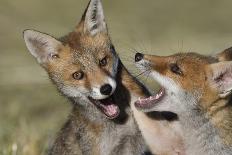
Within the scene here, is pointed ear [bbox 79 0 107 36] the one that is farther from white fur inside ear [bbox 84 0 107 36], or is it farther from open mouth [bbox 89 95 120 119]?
open mouth [bbox 89 95 120 119]

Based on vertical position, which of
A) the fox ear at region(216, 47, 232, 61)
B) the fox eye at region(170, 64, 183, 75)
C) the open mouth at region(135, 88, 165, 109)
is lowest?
the open mouth at region(135, 88, 165, 109)

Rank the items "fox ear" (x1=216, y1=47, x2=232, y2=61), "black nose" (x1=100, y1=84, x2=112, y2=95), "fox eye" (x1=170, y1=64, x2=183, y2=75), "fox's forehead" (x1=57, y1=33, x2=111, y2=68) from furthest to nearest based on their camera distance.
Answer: "fox ear" (x1=216, y1=47, x2=232, y2=61) < "fox's forehead" (x1=57, y1=33, x2=111, y2=68) < "fox eye" (x1=170, y1=64, x2=183, y2=75) < "black nose" (x1=100, y1=84, x2=112, y2=95)

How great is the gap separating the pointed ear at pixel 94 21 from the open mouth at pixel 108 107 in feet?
3.66

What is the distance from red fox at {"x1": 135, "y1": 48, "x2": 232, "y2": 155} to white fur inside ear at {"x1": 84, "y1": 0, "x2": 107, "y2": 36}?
917 millimetres

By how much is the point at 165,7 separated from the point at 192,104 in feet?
56.4

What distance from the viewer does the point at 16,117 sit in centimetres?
1853

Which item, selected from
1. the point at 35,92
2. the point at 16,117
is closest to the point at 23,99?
the point at 35,92

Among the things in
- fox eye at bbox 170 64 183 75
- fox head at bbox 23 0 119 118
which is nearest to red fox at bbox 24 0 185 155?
fox head at bbox 23 0 119 118

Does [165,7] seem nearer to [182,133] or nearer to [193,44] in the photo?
[193,44]

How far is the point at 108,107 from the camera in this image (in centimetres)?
1375

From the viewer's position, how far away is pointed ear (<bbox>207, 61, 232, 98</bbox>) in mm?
13453

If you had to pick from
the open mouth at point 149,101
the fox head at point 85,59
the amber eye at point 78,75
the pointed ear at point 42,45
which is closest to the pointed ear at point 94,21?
the fox head at point 85,59

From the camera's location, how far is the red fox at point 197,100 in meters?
13.6

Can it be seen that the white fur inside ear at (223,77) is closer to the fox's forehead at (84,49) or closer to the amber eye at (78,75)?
the fox's forehead at (84,49)
